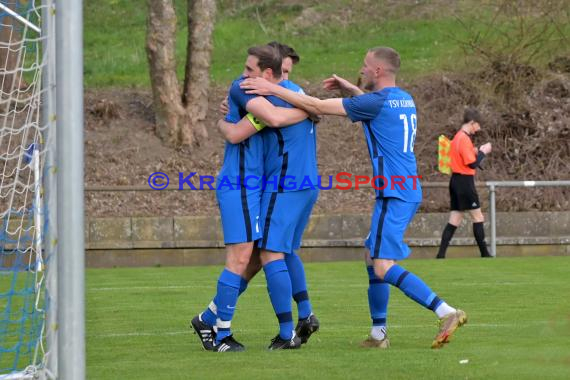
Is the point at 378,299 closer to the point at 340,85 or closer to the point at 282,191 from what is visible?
the point at 282,191

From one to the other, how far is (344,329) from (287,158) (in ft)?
5.80

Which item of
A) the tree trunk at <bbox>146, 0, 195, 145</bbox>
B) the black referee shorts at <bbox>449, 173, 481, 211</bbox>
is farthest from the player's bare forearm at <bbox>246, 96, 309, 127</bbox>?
the tree trunk at <bbox>146, 0, 195, 145</bbox>

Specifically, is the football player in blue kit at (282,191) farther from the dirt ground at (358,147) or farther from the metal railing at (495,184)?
the dirt ground at (358,147)

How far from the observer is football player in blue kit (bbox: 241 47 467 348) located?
7871mm

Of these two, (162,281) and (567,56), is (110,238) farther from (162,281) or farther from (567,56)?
(567,56)

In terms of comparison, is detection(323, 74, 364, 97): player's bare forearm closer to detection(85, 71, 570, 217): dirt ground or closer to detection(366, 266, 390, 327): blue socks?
detection(366, 266, 390, 327): blue socks

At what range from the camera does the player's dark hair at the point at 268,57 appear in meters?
8.16

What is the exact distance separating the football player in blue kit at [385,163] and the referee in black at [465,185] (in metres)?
9.89

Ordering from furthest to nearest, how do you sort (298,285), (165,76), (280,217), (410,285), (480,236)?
(165,76), (480,236), (298,285), (280,217), (410,285)

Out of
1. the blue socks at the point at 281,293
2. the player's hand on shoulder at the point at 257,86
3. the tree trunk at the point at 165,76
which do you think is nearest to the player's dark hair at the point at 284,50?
the player's hand on shoulder at the point at 257,86

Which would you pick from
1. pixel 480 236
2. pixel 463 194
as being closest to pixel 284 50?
pixel 463 194

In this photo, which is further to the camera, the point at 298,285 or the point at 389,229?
the point at 298,285

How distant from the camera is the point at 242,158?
8.05 metres

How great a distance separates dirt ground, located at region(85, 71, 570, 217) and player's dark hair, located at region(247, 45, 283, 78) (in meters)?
12.5
